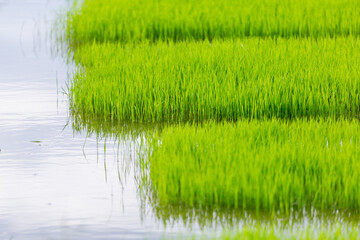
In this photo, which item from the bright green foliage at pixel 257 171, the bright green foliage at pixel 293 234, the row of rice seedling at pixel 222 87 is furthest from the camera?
the row of rice seedling at pixel 222 87

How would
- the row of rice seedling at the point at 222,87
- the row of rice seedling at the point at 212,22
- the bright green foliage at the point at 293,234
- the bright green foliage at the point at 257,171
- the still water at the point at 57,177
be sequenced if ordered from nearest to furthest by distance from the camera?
the bright green foliage at the point at 293,234
the still water at the point at 57,177
the bright green foliage at the point at 257,171
the row of rice seedling at the point at 222,87
the row of rice seedling at the point at 212,22

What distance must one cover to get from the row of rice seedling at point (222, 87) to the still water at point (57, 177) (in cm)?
49

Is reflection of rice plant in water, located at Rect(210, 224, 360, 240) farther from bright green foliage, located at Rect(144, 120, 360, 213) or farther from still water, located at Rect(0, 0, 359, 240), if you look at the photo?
bright green foliage, located at Rect(144, 120, 360, 213)

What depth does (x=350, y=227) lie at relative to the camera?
3799mm

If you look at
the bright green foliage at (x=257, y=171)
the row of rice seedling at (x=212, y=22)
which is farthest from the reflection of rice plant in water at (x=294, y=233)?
the row of rice seedling at (x=212, y=22)

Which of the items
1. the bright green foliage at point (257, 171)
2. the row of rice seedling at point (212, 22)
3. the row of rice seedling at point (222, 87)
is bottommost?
the bright green foliage at point (257, 171)

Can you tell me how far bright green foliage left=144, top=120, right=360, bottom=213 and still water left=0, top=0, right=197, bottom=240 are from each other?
0.26 metres

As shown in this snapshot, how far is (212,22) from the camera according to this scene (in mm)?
9336

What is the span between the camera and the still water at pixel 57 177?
3.77 metres

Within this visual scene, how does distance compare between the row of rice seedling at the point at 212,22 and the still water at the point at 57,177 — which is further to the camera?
the row of rice seedling at the point at 212,22

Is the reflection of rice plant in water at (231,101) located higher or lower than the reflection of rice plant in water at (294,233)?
higher

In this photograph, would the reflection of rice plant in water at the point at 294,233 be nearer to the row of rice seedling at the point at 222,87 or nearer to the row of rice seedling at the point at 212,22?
the row of rice seedling at the point at 222,87

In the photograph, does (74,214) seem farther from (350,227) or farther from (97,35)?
(97,35)

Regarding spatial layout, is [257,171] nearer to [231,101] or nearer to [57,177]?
[57,177]
